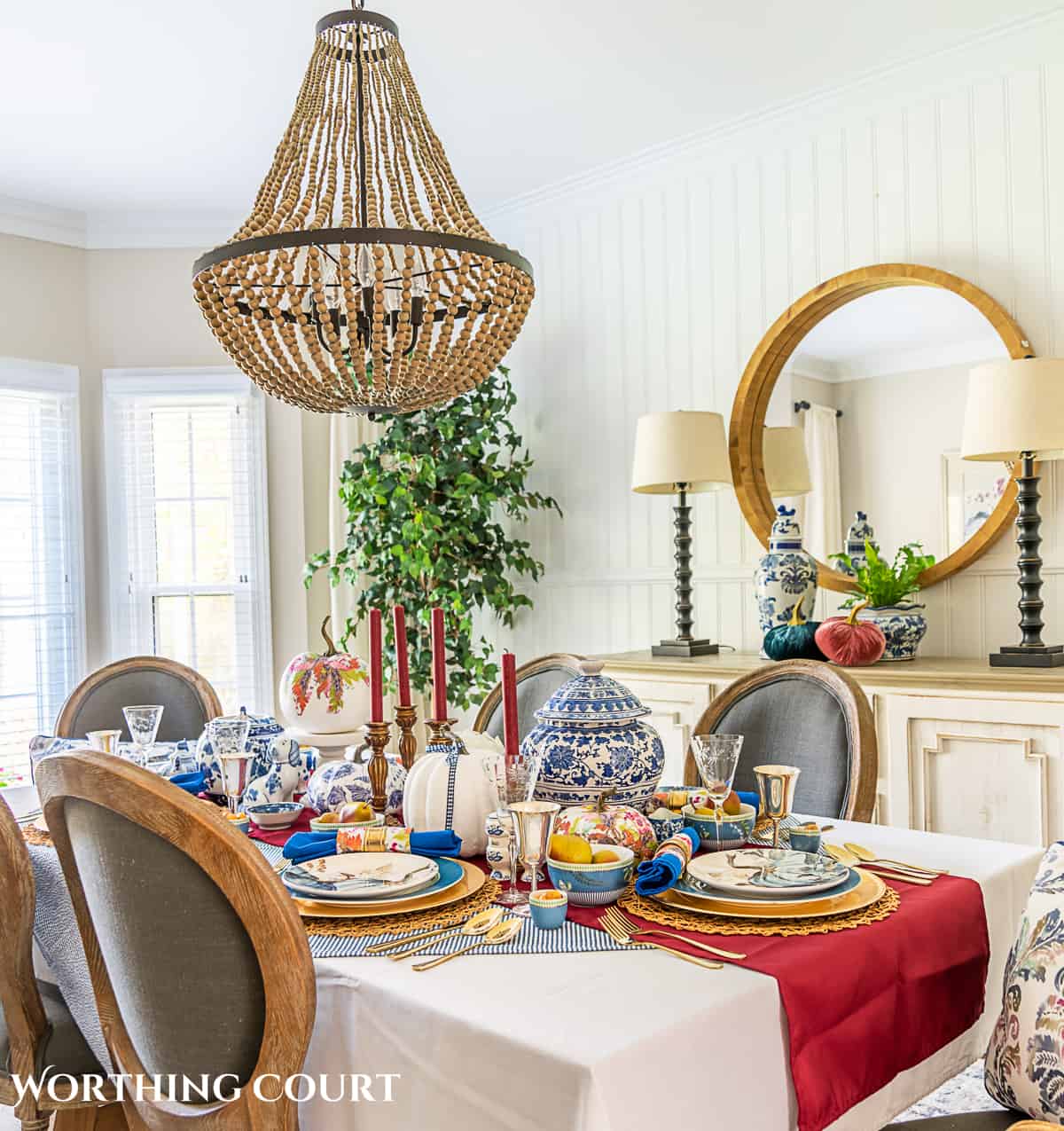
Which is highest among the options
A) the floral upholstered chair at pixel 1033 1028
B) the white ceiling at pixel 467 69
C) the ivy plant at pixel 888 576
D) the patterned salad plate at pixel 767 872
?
the white ceiling at pixel 467 69

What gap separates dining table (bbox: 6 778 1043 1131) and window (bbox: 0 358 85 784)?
3.45 metres

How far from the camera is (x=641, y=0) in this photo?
9.50 ft

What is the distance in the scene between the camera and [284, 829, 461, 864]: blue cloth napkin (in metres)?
1.64

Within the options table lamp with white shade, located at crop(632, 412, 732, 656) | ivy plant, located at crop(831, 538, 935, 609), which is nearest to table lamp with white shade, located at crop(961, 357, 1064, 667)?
ivy plant, located at crop(831, 538, 935, 609)

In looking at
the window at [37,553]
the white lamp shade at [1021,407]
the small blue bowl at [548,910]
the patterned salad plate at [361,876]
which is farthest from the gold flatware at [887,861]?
the window at [37,553]

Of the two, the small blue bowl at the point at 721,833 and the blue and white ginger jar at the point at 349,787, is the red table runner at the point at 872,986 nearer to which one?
the small blue bowl at the point at 721,833

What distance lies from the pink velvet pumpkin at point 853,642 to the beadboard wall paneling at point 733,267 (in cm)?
40

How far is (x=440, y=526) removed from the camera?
4.06 m

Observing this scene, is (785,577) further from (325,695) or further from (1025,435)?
(325,695)

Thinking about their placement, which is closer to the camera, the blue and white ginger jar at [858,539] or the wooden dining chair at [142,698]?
the wooden dining chair at [142,698]

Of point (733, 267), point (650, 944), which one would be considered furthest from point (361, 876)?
point (733, 267)

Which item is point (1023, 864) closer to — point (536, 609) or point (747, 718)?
point (747, 718)

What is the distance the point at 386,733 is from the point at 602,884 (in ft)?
1.81

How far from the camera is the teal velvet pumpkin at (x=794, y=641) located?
10.3 ft
